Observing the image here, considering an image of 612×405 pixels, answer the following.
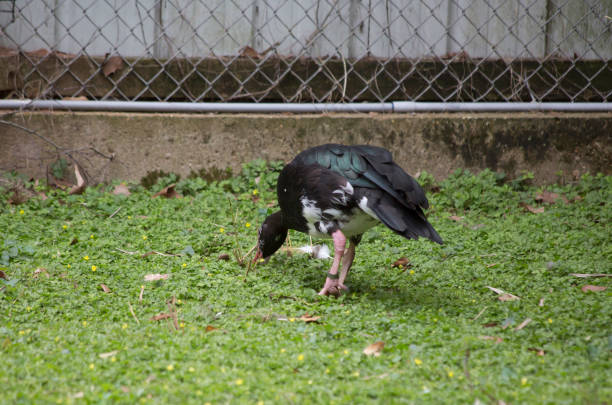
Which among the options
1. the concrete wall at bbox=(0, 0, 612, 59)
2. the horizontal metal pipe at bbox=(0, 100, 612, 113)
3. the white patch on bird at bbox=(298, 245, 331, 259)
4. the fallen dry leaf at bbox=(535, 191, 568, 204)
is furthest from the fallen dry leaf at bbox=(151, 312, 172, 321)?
the fallen dry leaf at bbox=(535, 191, 568, 204)

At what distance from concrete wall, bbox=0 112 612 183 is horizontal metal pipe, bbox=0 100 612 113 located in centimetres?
7

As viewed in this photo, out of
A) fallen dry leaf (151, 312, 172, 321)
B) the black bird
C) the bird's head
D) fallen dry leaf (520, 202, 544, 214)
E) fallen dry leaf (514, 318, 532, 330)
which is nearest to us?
fallen dry leaf (514, 318, 532, 330)

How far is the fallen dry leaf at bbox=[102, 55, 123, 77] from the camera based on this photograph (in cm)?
573

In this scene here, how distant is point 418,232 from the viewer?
10.8 feet

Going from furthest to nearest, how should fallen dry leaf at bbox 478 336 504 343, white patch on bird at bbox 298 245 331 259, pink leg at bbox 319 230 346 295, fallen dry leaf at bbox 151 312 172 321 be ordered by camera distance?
white patch on bird at bbox 298 245 331 259
pink leg at bbox 319 230 346 295
fallen dry leaf at bbox 151 312 172 321
fallen dry leaf at bbox 478 336 504 343

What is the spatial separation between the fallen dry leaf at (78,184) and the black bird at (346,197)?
2344 mm

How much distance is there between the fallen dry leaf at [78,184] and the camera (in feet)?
18.0

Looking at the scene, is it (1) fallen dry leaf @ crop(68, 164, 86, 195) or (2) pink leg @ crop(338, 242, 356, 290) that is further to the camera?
(1) fallen dry leaf @ crop(68, 164, 86, 195)

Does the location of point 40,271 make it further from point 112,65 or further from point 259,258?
point 112,65

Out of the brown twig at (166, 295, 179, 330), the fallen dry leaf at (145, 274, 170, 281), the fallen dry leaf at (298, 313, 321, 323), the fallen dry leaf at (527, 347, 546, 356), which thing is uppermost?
the fallen dry leaf at (527, 347, 546, 356)

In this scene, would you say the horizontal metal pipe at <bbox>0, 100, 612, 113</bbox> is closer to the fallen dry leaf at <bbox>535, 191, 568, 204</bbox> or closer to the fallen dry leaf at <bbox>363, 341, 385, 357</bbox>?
the fallen dry leaf at <bbox>535, 191, 568, 204</bbox>

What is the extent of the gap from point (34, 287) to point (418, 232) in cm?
211

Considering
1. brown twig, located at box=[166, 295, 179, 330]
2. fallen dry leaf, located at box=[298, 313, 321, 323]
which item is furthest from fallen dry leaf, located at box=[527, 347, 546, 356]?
brown twig, located at box=[166, 295, 179, 330]

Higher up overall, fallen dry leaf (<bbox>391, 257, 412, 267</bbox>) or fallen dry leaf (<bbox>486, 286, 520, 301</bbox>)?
fallen dry leaf (<bbox>486, 286, 520, 301</bbox>)
